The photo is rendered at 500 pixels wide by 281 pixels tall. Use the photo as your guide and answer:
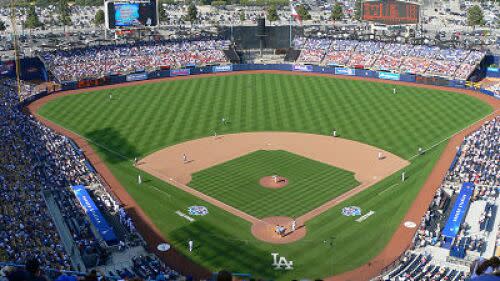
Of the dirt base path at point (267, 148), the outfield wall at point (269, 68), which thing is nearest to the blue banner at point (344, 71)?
the outfield wall at point (269, 68)

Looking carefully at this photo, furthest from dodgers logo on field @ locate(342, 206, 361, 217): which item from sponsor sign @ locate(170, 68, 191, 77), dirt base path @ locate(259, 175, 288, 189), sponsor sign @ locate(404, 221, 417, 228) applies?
sponsor sign @ locate(170, 68, 191, 77)

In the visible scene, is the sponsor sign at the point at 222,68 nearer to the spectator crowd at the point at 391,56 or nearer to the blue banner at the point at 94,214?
the spectator crowd at the point at 391,56

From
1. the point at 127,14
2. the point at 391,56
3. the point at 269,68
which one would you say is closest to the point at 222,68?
the point at 269,68

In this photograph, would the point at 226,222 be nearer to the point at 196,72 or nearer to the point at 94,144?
the point at 94,144

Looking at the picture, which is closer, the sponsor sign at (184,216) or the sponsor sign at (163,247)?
the sponsor sign at (163,247)

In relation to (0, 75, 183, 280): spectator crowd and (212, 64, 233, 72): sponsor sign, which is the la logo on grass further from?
(212, 64, 233, 72): sponsor sign
